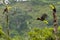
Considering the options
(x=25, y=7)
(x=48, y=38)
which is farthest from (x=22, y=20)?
(x=48, y=38)

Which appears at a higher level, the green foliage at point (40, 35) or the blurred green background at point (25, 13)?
the green foliage at point (40, 35)

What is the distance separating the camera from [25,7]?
195ft

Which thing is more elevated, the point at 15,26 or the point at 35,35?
the point at 35,35

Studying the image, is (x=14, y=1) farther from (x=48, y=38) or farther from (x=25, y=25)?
(x=48, y=38)

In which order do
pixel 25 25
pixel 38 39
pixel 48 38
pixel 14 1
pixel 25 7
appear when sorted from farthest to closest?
pixel 14 1 < pixel 25 7 < pixel 25 25 < pixel 48 38 < pixel 38 39

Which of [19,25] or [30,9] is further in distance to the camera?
[30,9]

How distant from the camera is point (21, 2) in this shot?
62.5 metres

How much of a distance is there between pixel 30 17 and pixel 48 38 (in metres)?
41.5

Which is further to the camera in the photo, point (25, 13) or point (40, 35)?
point (25, 13)

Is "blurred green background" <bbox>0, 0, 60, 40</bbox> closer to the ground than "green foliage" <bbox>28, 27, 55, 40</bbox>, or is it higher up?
closer to the ground

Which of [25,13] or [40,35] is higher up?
[40,35]

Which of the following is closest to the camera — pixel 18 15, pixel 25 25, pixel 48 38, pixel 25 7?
pixel 48 38

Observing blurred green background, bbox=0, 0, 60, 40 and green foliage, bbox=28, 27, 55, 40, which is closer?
green foliage, bbox=28, 27, 55, 40

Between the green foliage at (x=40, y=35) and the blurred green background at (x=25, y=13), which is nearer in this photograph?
the green foliage at (x=40, y=35)
